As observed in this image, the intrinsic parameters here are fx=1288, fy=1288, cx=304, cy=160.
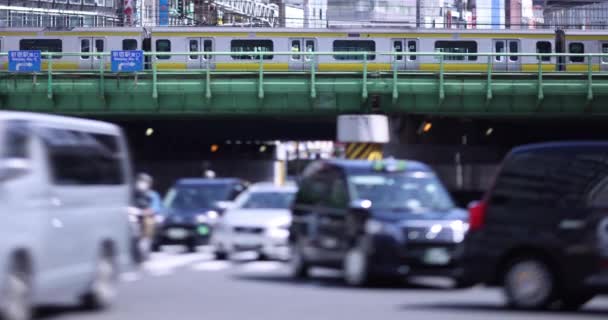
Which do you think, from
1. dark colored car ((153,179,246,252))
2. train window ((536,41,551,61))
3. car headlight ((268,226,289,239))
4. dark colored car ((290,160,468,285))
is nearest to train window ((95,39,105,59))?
train window ((536,41,551,61))

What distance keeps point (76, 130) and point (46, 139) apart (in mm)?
1227

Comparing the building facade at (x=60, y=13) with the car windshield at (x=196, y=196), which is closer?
the car windshield at (x=196, y=196)

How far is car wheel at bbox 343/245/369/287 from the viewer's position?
57.5 feet

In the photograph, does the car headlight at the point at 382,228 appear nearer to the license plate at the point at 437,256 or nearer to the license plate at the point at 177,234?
the license plate at the point at 437,256

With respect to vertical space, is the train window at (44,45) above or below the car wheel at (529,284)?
above

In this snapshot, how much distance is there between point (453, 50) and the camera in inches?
2089

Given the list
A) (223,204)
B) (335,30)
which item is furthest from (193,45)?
(223,204)

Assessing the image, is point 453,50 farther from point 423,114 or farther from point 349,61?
point 423,114

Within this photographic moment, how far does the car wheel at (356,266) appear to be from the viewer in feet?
57.5

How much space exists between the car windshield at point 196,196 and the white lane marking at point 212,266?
17.6 ft

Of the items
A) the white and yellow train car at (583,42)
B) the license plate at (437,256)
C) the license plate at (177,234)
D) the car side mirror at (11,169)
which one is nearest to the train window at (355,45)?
the white and yellow train car at (583,42)

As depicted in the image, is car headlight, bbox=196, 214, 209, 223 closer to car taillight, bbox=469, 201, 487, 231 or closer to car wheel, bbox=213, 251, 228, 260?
car wheel, bbox=213, 251, 228, 260

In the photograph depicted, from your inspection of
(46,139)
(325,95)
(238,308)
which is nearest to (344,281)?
(238,308)

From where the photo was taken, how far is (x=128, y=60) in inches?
1902
